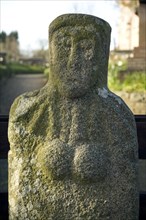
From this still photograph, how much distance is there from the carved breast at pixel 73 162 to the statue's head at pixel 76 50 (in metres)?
0.34

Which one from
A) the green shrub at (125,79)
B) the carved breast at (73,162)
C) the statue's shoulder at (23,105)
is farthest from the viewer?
the green shrub at (125,79)

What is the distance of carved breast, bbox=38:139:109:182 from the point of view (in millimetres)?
3033

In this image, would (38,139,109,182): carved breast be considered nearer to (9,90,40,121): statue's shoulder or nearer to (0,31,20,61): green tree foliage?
(9,90,40,121): statue's shoulder

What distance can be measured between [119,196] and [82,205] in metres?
0.24

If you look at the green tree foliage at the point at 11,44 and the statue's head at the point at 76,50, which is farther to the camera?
the green tree foliage at the point at 11,44

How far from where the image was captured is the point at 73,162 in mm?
3059

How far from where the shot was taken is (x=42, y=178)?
3.10 m

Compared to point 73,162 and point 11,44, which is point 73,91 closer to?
point 73,162

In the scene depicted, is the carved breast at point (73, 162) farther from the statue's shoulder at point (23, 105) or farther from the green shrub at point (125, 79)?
the green shrub at point (125, 79)

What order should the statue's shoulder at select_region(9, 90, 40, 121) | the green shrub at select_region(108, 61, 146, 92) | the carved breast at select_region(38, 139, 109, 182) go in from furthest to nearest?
the green shrub at select_region(108, 61, 146, 92), the statue's shoulder at select_region(9, 90, 40, 121), the carved breast at select_region(38, 139, 109, 182)

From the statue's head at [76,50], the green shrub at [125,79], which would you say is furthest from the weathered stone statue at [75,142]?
the green shrub at [125,79]

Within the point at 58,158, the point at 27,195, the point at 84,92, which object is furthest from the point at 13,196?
the point at 84,92

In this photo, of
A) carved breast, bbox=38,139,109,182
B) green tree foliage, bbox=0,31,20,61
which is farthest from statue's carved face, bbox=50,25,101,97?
green tree foliage, bbox=0,31,20,61

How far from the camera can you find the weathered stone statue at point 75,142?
3072mm
